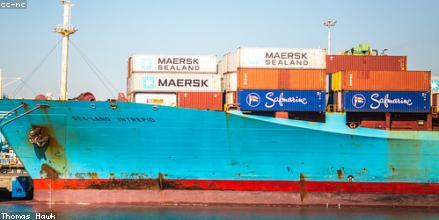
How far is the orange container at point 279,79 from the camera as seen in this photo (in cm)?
2906

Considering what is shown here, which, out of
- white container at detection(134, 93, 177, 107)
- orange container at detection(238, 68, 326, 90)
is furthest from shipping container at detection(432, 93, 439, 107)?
white container at detection(134, 93, 177, 107)

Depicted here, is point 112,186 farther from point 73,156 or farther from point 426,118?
point 426,118

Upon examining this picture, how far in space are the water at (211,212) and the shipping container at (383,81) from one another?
22.0 ft

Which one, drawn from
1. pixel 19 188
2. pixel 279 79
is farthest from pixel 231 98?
pixel 19 188

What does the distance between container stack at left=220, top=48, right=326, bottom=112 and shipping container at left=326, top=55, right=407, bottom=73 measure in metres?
1.66

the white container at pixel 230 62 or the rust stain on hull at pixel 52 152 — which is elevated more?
the white container at pixel 230 62

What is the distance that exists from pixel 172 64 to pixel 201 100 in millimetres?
3212

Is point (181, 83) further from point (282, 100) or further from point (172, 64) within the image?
point (282, 100)

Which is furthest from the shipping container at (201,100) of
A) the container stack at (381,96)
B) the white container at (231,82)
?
the container stack at (381,96)

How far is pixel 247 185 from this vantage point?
90.9 ft

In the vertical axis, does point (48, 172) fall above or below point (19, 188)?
above

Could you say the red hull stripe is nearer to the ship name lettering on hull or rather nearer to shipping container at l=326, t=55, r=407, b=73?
the ship name lettering on hull

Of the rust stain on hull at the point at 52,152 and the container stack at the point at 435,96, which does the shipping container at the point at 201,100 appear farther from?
the container stack at the point at 435,96

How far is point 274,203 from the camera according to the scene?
91.9ft
